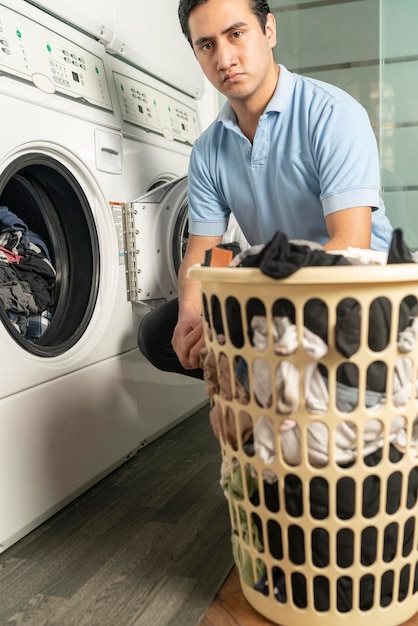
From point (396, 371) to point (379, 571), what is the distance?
11.9 inches

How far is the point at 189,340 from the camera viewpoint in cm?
119

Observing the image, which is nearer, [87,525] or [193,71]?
[87,525]

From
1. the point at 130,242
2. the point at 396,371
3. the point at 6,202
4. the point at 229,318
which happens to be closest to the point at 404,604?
the point at 396,371

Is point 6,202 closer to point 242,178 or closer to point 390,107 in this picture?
point 242,178

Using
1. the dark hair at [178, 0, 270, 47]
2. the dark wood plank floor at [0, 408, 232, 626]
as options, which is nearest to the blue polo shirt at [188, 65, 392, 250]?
the dark hair at [178, 0, 270, 47]

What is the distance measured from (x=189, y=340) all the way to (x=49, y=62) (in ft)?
2.28

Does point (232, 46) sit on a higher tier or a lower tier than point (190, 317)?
higher

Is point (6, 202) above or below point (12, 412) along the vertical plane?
above

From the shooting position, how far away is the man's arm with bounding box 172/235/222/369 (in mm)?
1178

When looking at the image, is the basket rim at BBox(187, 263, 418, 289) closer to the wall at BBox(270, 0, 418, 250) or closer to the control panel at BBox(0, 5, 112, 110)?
the control panel at BBox(0, 5, 112, 110)

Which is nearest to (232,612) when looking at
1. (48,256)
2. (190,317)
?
(190,317)

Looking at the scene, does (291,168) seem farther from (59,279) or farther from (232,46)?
(59,279)

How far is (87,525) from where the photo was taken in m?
1.32

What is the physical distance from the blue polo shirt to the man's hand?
0.28 m
